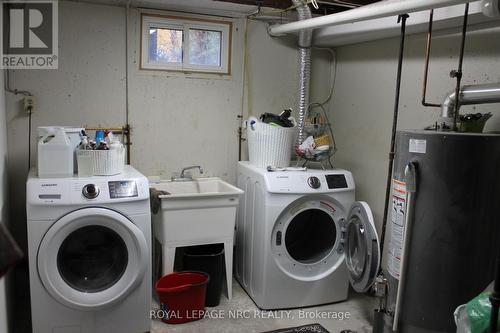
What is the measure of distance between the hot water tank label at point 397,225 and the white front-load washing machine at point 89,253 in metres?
1.39

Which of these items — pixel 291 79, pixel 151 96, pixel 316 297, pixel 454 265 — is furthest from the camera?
pixel 291 79

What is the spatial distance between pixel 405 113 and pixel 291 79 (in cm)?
110

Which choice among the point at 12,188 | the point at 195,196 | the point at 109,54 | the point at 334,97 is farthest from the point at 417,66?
the point at 12,188

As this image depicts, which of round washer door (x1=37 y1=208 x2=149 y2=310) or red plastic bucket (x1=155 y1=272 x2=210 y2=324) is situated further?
red plastic bucket (x1=155 y1=272 x2=210 y2=324)

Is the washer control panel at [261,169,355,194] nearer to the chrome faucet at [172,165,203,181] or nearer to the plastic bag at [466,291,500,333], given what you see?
the chrome faucet at [172,165,203,181]

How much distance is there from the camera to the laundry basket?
121 inches

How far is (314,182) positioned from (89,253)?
4.99ft

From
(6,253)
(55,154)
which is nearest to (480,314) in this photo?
(6,253)

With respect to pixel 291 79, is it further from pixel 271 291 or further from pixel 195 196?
pixel 271 291

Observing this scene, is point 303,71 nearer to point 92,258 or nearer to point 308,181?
point 308,181

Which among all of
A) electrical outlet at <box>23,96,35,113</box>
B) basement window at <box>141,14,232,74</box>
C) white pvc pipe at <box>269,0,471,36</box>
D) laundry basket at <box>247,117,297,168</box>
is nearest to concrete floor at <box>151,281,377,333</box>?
laundry basket at <box>247,117,297,168</box>

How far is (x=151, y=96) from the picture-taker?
331 centimetres

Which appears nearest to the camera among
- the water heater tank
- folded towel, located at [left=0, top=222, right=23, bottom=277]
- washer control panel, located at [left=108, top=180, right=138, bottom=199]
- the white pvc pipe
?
folded towel, located at [left=0, top=222, right=23, bottom=277]

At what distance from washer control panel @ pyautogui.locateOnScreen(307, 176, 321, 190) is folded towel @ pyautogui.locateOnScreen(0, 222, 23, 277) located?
94.1 inches
